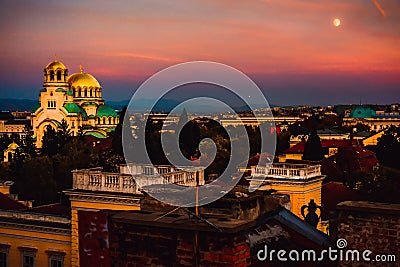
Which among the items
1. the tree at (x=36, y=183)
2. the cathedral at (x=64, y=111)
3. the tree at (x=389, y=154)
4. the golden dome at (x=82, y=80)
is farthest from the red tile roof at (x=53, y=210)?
the golden dome at (x=82, y=80)

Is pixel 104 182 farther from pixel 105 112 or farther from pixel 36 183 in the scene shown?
pixel 105 112

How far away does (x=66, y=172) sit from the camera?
42656mm

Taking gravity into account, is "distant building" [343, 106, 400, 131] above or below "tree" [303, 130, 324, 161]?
above

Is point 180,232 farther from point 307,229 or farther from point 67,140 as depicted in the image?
point 67,140

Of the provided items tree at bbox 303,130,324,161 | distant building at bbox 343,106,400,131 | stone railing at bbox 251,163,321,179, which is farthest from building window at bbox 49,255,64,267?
distant building at bbox 343,106,400,131

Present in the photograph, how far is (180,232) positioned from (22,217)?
1535cm

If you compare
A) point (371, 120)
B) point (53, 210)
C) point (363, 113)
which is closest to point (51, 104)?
point (53, 210)

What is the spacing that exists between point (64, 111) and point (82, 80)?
15.4 m

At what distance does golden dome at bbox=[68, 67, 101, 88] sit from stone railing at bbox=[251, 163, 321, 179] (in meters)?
77.4

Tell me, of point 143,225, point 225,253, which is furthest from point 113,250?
point 225,253

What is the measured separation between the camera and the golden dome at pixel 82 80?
95.6 meters

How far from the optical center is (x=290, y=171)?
802 inches

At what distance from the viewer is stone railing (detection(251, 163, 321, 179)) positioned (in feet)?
66.8

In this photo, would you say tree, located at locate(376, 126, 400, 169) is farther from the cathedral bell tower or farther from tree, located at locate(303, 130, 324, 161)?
the cathedral bell tower
